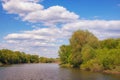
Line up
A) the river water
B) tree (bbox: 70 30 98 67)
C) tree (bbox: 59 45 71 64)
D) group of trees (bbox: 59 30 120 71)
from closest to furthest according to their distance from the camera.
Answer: the river water
group of trees (bbox: 59 30 120 71)
tree (bbox: 70 30 98 67)
tree (bbox: 59 45 71 64)

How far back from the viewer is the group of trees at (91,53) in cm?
6595

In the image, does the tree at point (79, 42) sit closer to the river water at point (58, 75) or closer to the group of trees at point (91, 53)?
the group of trees at point (91, 53)

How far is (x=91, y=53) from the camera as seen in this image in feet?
245

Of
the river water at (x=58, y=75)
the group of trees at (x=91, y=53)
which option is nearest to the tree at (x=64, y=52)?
the group of trees at (x=91, y=53)

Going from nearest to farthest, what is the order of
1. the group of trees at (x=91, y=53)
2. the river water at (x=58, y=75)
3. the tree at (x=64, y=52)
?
the river water at (x=58, y=75) → the group of trees at (x=91, y=53) → the tree at (x=64, y=52)

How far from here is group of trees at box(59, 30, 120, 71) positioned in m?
65.9

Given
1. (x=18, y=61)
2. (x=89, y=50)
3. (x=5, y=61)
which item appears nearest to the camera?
(x=89, y=50)

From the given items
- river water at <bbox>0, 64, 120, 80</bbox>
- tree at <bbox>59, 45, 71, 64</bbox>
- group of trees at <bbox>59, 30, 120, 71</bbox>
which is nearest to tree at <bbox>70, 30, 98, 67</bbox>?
group of trees at <bbox>59, 30, 120, 71</bbox>

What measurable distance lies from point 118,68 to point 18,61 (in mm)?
132602

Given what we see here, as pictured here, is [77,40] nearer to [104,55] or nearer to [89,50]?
[89,50]

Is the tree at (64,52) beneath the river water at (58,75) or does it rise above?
above

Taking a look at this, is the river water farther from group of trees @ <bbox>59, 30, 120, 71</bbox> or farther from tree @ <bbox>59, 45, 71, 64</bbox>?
tree @ <bbox>59, 45, 71, 64</bbox>

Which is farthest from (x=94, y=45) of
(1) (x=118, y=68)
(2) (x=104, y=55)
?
(1) (x=118, y=68)

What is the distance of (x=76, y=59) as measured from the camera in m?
82.6
